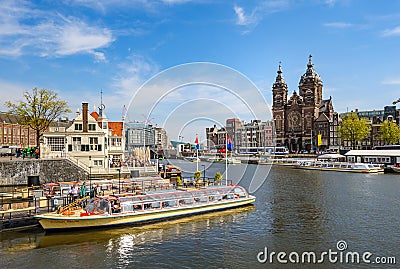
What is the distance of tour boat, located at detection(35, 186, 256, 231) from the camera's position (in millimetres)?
27750

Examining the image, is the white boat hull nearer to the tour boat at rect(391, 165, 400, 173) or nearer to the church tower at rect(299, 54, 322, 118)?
the tour boat at rect(391, 165, 400, 173)

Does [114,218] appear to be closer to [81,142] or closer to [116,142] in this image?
[81,142]

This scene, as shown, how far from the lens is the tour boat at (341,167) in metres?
83.0

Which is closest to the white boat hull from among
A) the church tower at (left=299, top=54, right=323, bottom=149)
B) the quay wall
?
the quay wall

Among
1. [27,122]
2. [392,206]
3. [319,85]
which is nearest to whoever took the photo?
[392,206]

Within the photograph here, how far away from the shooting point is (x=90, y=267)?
21078 mm

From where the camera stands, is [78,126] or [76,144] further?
[78,126]

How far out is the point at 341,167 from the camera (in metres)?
90.9

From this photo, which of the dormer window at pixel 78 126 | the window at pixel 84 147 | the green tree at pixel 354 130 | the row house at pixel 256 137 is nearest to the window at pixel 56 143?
the dormer window at pixel 78 126

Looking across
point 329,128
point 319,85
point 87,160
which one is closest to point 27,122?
point 87,160

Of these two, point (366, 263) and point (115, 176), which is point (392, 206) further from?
point (115, 176)

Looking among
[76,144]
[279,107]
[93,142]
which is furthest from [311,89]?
[76,144]

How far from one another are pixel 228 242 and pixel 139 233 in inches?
301

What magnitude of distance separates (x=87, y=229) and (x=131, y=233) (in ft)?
12.3
